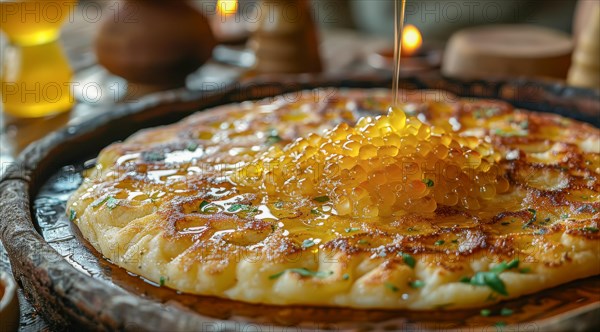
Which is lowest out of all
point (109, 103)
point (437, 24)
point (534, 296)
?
point (437, 24)

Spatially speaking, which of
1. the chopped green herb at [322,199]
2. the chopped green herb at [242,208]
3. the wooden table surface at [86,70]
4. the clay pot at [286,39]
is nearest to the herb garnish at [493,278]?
the chopped green herb at [322,199]

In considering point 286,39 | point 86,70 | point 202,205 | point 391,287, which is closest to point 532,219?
point 391,287

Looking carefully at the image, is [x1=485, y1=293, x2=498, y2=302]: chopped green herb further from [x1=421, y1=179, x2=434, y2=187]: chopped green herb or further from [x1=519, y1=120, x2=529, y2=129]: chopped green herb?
[x1=519, y1=120, x2=529, y2=129]: chopped green herb

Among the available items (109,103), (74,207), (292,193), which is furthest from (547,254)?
(109,103)

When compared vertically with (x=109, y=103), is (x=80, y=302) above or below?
above

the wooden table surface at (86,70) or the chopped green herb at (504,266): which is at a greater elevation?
the chopped green herb at (504,266)

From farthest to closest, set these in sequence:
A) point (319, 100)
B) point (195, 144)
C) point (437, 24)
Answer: point (437, 24), point (319, 100), point (195, 144)

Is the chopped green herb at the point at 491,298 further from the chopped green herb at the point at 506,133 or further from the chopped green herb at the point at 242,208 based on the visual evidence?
the chopped green herb at the point at 506,133

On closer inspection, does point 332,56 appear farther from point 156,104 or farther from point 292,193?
point 292,193
